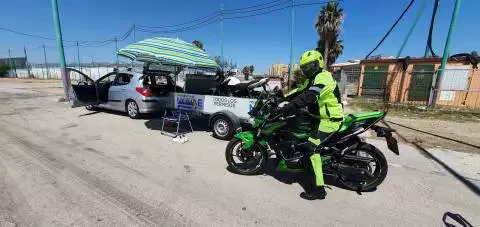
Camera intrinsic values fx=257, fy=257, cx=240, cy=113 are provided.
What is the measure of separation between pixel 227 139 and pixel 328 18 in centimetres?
1916

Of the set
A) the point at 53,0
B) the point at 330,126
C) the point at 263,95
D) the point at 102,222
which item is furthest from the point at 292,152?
the point at 53,0

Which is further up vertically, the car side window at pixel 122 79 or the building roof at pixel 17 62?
the building roof at pixel 17 62

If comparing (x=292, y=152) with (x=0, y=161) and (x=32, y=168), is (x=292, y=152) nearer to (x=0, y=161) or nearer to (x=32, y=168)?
(x=32, y=168)

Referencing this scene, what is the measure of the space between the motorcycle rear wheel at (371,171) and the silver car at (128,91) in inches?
225

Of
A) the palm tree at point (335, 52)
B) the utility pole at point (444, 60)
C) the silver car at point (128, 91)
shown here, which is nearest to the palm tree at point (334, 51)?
the palm tree at point (335, 52)

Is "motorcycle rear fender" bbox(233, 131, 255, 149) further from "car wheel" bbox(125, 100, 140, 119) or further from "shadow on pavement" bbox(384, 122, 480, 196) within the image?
"car wheel" bbox(125, 100, 140, 119)

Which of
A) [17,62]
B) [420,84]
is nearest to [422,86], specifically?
[420,84]

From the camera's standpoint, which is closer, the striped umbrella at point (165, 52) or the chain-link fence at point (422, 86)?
the striped umbrella at point (165, 52)

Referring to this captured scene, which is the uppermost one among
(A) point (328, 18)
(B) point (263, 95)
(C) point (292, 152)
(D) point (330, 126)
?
(A) point (328, 18)

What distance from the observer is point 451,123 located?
27.5 feet

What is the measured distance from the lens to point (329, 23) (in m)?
21.4

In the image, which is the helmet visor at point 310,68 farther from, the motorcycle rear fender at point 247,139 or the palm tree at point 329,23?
the palm tree at point 329,23

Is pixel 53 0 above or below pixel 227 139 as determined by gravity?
above

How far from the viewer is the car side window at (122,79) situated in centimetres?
840
